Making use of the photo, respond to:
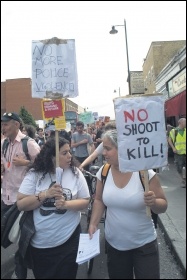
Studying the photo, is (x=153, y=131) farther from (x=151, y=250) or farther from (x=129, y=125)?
(x=151, y=250)

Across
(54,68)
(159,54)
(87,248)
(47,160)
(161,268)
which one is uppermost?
(159,54)

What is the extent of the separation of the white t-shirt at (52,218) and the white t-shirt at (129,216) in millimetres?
349

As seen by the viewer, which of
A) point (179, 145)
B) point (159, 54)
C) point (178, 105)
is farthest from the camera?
point (159, 54)

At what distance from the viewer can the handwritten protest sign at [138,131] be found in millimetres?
2402

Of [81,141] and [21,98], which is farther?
[21,98]

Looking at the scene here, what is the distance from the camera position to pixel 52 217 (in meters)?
2.79

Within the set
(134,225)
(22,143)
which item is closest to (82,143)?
(22,143)

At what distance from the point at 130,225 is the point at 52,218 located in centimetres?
65

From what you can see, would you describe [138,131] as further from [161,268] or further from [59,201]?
[161,268]

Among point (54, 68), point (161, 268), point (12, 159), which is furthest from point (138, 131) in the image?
point (161, 268)

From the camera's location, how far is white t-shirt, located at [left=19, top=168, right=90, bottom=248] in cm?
278

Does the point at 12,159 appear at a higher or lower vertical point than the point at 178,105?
lower

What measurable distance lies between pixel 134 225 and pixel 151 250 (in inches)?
9.5

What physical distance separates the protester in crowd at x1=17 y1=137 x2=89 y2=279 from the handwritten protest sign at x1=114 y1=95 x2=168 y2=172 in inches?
25.9
